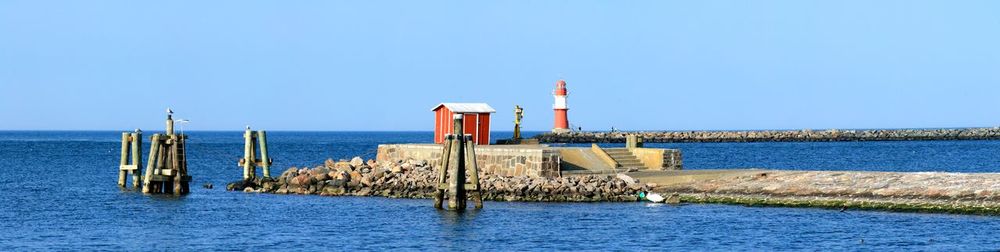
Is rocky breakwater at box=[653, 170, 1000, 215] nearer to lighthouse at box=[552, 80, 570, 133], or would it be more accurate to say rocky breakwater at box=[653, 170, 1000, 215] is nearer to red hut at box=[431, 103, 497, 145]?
red hut at box=[431, 103, 497, 145]

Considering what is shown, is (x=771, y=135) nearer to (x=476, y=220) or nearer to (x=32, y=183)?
(x=32, y=183)

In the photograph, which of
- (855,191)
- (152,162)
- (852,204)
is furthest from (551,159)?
(152,162)

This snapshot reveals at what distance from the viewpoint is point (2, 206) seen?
1458 inches

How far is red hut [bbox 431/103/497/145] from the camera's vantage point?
4466 centimetres

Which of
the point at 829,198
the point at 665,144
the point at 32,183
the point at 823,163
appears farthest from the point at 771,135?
the point at 829,198

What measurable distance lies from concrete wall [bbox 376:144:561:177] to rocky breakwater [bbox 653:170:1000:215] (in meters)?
2.80

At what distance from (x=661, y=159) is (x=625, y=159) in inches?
39.3

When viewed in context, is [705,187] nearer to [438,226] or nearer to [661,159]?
[661,159]

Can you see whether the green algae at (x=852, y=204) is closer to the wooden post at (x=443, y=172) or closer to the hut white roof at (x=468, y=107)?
the wooden post at (x=443, y=172)

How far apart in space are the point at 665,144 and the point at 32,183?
73.5m

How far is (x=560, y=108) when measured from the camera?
105m

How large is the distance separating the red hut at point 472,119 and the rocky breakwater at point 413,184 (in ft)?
12.1

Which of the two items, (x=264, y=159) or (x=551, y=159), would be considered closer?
(x=551, y=159)

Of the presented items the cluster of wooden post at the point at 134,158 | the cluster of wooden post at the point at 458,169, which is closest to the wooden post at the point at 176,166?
the cluster of wooden post at the point at 134,158
